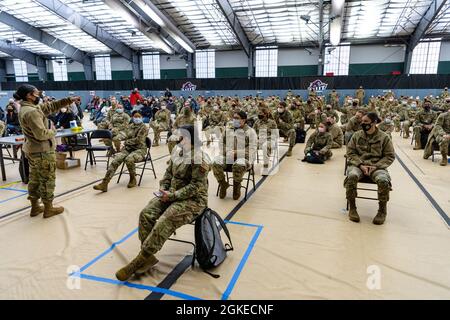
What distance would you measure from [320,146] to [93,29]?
20931mm

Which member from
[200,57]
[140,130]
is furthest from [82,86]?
[140,130]

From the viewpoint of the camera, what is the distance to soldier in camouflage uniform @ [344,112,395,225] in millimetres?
3832

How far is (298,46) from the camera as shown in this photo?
2477 cm

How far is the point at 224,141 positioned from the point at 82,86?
25.0 metres

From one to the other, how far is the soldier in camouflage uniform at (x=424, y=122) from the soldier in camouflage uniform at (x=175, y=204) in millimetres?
7746

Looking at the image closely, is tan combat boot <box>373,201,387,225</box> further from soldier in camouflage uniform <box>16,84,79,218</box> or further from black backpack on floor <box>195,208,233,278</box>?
soldier in camouflage uniform <box>16,84,79,218</box>

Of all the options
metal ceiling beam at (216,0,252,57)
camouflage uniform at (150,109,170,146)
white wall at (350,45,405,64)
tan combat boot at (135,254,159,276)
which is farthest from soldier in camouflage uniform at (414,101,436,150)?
white wall at (350,45,405,64)

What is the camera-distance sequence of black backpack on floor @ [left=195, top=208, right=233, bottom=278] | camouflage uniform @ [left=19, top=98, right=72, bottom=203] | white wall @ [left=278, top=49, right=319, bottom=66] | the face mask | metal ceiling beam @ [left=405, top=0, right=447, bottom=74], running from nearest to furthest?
black backpack on floor @ [left=195, top=208, right=233, bottom=278]
camouflage uniform @ [left=19, top=98, right=72, bottom=203]
the face mask
metal ceiling beam @ [left=405, top=0, right=447, bottom=74]
white wall @ [left=278, top=49, right=319, bottom=66]

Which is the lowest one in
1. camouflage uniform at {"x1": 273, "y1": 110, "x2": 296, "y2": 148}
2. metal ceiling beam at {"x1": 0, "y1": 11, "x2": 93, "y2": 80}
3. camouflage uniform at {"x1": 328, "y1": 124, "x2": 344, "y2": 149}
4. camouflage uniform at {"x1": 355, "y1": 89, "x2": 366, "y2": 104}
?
camouflage uniform at {"x1": 328, "y1": 124, "x2": 344, "y2": 149}

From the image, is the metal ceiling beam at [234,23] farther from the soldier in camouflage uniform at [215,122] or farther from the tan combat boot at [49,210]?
the tan combat boot at [49,210]

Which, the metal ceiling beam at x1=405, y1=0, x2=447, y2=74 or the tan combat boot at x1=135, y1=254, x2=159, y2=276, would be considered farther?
the metal ceiling beam at x1=405, y1=0, x2=447, y2=74

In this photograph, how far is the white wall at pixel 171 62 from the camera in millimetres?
28156

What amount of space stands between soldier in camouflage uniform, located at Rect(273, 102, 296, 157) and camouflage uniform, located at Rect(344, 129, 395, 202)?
3.80 metres
